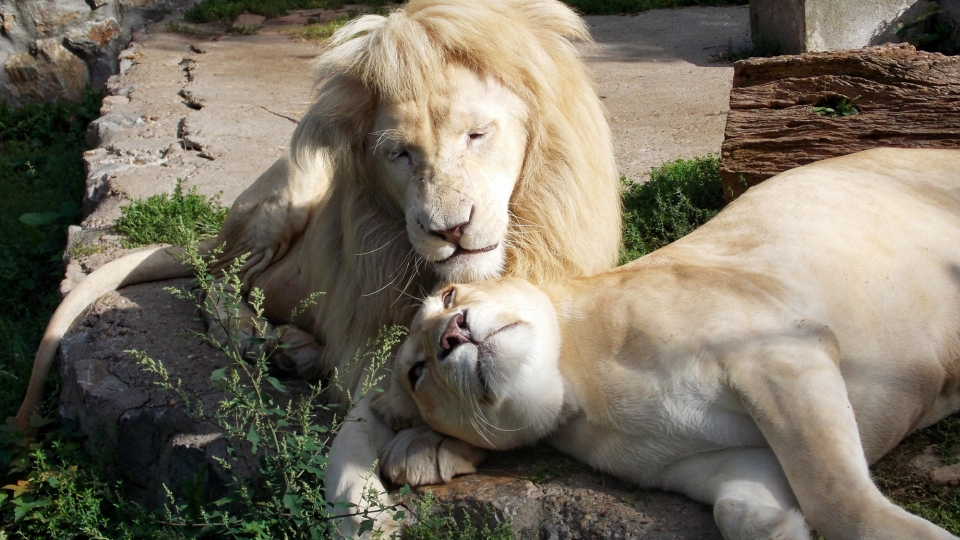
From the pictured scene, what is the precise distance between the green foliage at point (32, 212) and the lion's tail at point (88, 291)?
509mm

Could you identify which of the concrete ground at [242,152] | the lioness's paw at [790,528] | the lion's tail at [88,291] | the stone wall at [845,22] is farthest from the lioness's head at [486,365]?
the stone wall at [845,22]

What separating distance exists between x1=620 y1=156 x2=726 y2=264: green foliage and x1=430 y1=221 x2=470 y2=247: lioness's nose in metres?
1.66

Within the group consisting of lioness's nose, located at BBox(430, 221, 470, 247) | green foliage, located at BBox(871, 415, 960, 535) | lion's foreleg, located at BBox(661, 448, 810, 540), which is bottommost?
green foliage, located at BBox(871, 415, 960, 535)

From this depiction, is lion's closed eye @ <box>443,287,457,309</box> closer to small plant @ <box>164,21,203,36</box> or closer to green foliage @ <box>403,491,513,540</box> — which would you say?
green foliage @ <box>403,491,513,540</box>

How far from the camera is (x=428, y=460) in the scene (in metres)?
3.13

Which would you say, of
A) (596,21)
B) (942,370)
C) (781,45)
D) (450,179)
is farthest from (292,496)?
(596,21)

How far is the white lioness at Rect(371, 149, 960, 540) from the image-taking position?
255 centimetres

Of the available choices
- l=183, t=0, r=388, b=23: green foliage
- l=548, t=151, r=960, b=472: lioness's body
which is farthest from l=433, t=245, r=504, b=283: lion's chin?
l=183, t=0, r=388, b=23: green foliage

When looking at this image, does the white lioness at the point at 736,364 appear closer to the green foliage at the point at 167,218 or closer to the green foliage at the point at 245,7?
the green foliage at the point at 167,218

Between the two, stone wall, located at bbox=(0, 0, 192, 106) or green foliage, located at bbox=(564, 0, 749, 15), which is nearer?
stone wall, located at bbox=(0, 0, 192, 106)

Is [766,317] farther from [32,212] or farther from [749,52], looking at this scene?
[749,52]

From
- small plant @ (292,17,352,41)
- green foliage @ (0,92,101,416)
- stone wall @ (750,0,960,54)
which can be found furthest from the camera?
small plant @ (292,17,352,41)

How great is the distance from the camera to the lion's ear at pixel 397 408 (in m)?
3.29

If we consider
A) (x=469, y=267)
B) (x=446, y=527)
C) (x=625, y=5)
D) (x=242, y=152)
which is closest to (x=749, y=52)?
(x=625, y=5)
